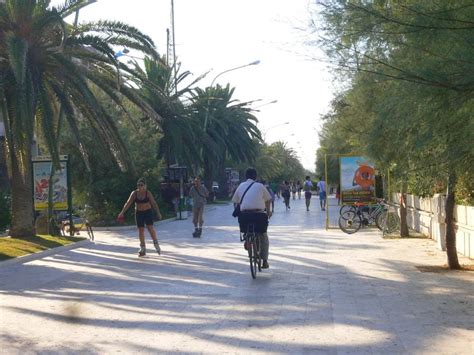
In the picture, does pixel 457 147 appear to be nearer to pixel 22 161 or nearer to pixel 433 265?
pixel 433 265

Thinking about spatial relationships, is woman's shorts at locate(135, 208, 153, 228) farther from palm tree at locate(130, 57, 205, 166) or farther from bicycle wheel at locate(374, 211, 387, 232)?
palm tree at locate(130, 57, 205, 166)

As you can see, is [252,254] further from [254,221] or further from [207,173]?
[207,173]

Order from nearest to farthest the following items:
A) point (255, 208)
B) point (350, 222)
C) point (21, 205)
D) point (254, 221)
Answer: point (254, 221), point (255, 208), point (21, 205), point (350, 222)

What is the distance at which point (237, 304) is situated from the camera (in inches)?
379

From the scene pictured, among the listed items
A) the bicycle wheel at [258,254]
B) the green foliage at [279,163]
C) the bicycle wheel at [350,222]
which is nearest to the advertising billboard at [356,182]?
the bicycle wheel at [350,222]

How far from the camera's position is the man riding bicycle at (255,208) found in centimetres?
1220

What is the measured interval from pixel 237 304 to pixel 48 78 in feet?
35.6

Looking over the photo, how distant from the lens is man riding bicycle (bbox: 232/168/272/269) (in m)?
12.2

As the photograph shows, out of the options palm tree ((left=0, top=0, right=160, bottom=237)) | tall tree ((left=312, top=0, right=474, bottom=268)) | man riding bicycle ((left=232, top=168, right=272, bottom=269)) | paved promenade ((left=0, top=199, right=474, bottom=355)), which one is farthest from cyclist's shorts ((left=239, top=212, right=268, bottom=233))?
palm tree ((left=0, top=0, right=160, bottom=237))

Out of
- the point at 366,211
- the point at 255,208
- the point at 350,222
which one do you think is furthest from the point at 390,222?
the point at 255,208

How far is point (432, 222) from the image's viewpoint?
1877 centimetres

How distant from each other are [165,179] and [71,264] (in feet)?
82.5

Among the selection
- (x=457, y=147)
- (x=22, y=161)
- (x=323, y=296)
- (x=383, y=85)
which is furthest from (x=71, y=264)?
(x=457, y=147)

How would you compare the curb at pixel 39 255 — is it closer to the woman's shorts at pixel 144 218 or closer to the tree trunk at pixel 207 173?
the woman's shorts at pixel 144 218
